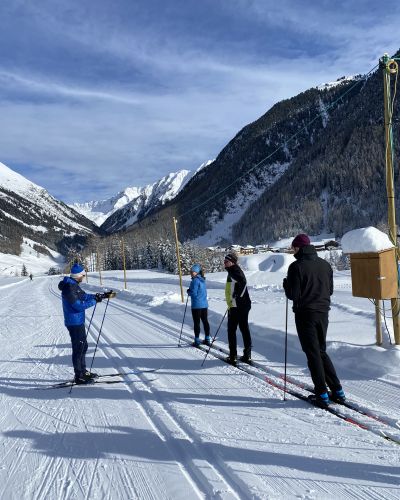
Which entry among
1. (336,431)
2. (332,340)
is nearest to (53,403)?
(336,431)

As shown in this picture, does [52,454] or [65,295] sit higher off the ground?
[65,295]

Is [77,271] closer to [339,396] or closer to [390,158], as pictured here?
[339,396]

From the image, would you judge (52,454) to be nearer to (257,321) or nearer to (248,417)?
(248,417)

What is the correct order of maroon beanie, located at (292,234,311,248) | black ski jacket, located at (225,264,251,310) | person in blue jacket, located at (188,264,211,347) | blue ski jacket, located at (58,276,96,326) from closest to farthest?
maroon beanie, located at (292,234,311,248) < blue ski jacket, located at (58,276,96,326) < black ski jacket, located at (225,264,251,310) < person in blue jacket, located at (188,264,211,347)

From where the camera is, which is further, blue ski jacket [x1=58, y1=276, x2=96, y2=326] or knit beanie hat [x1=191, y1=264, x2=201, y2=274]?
knit beanie hat [x1=191, y1=264, x2=201, y2=274]

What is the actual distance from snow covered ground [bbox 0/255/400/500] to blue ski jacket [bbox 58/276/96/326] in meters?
1.08

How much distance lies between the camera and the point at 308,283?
17.5 feet

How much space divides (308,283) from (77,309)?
3.62 m

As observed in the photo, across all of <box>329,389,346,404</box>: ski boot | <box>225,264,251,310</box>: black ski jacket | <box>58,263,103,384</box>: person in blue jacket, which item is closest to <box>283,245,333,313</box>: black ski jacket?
<box>329,389,346,404</box>: ski boot

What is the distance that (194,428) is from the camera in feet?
15.8

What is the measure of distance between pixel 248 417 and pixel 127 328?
27.7 feet

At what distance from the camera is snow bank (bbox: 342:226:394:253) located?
7.11 m

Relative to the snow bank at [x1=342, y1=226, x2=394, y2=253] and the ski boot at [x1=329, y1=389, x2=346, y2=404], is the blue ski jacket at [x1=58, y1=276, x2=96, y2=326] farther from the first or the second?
the snow bank at [x1=342, y1=226, x2=394, y2=253]

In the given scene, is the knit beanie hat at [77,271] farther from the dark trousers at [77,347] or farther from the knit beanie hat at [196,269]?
the knit beanie hat at [196,269]
